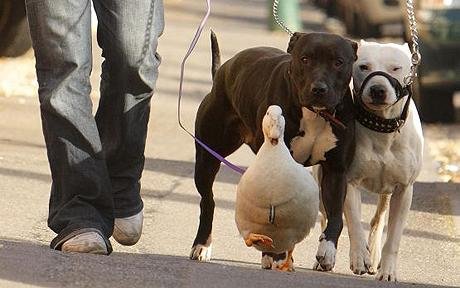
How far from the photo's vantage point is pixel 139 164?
666 cm

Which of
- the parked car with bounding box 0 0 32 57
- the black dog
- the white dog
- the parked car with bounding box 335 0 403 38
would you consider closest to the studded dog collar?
the white dog

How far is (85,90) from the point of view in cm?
622

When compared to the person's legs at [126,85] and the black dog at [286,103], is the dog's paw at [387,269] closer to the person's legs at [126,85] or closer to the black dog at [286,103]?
the black dog at [286,103]

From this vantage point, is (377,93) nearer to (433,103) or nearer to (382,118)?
(382,118)

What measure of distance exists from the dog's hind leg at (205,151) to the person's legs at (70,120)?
0.91 metres

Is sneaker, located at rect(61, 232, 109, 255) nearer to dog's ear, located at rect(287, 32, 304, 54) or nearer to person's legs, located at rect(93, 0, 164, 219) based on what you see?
person's legs, located at rect(93, 0, 164, 219)

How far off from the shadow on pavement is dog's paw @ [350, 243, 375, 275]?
1.77 feet

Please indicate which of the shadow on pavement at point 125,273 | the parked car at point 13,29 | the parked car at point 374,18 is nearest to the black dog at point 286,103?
the shadow on pavement at point 125,273

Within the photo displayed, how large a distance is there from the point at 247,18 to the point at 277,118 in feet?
70.3

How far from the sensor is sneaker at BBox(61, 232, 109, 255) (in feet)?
19.9

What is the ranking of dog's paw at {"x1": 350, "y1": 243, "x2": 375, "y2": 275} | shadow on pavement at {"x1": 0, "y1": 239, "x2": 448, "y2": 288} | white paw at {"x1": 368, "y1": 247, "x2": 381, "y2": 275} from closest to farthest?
shadow on pavement at {"x1": 0, "y1": 239, "x2": 448, "y2": 288} < dog's paw at {"x1": 350, "y1": 243, "x2": 375, "y2": 275} < white paw at {"x1": 368, "y1": 247, "x2": 381, "y2": 275}

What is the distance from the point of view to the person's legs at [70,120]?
605cm

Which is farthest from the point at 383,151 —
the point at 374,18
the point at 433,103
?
the point at 374,18

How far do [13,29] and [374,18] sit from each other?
394 inches
